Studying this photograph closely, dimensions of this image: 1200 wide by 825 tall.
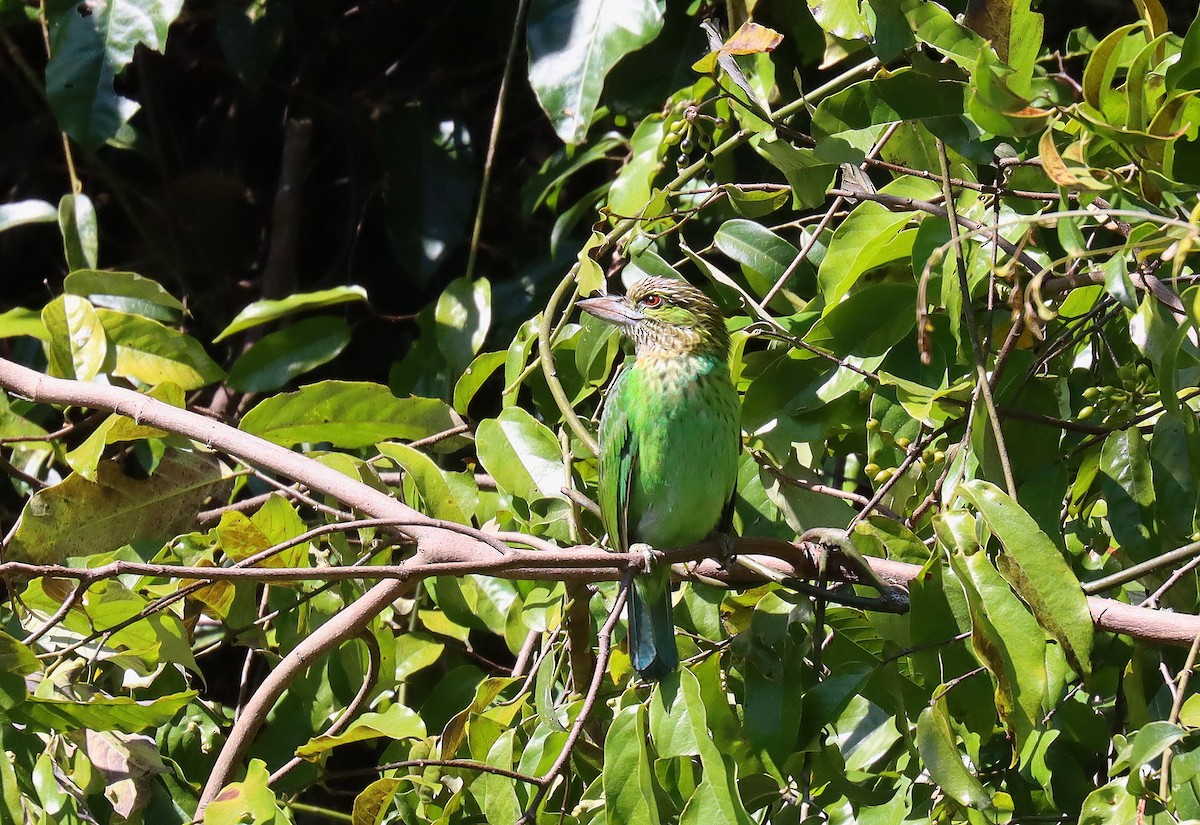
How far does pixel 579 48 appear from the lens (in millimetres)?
2975

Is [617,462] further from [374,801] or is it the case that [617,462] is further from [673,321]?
[374,801]

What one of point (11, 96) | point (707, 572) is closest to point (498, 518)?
point (707, 572)

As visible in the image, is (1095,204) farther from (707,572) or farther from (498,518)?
(498,518)

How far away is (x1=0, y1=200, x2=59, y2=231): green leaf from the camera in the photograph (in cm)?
345

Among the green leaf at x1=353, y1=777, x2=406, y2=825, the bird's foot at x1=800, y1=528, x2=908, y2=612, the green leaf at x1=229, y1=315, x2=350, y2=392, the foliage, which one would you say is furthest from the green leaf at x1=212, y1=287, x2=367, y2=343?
the bird's foot at x1=800, y1=528, x2=908, y2=612

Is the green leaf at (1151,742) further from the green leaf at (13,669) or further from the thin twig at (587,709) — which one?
the green leaf at (13,669)

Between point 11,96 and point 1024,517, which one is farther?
point 11,96

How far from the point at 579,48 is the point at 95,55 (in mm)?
1314

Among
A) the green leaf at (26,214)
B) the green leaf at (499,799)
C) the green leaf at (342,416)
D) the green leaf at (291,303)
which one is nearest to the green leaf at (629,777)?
the green leaf at (499,799)

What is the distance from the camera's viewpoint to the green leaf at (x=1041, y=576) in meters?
1.53

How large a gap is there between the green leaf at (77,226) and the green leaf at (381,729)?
5.76ft

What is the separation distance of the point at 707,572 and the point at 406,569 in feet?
2.20

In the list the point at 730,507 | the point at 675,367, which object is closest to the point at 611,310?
the point at 675,367

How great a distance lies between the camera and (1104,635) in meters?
2.11
